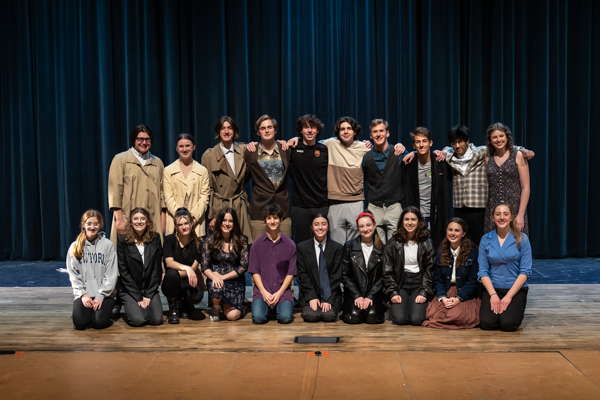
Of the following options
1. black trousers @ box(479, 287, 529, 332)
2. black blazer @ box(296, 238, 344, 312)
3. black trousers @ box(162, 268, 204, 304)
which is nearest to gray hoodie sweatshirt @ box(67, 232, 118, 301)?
black trousers @ box(162, 268, 204, 304)

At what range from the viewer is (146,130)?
4.32 meters

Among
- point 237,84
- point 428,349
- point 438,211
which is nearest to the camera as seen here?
point 428,349

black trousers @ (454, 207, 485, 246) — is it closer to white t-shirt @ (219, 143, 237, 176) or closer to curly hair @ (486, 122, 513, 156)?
curly hair @ (486, 122, 513, 156)

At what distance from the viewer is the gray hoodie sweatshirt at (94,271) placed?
384cm

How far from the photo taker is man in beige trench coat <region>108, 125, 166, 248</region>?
4.30 meters

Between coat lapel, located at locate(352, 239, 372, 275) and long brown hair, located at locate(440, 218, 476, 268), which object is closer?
long brown hair, located at locate(440, 218, 476, 268)

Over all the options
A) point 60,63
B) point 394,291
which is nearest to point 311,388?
point 394,291

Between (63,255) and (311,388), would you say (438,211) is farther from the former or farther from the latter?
(63,255)

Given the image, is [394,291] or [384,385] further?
[394,291]

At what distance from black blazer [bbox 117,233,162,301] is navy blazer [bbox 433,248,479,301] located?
201cm

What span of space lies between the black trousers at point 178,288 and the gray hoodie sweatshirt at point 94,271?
1.19 feet

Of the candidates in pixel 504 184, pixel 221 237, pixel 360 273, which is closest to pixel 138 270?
pixel 221 237

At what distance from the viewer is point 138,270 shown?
13.1 feet

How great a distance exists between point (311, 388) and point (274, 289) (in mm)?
1368
